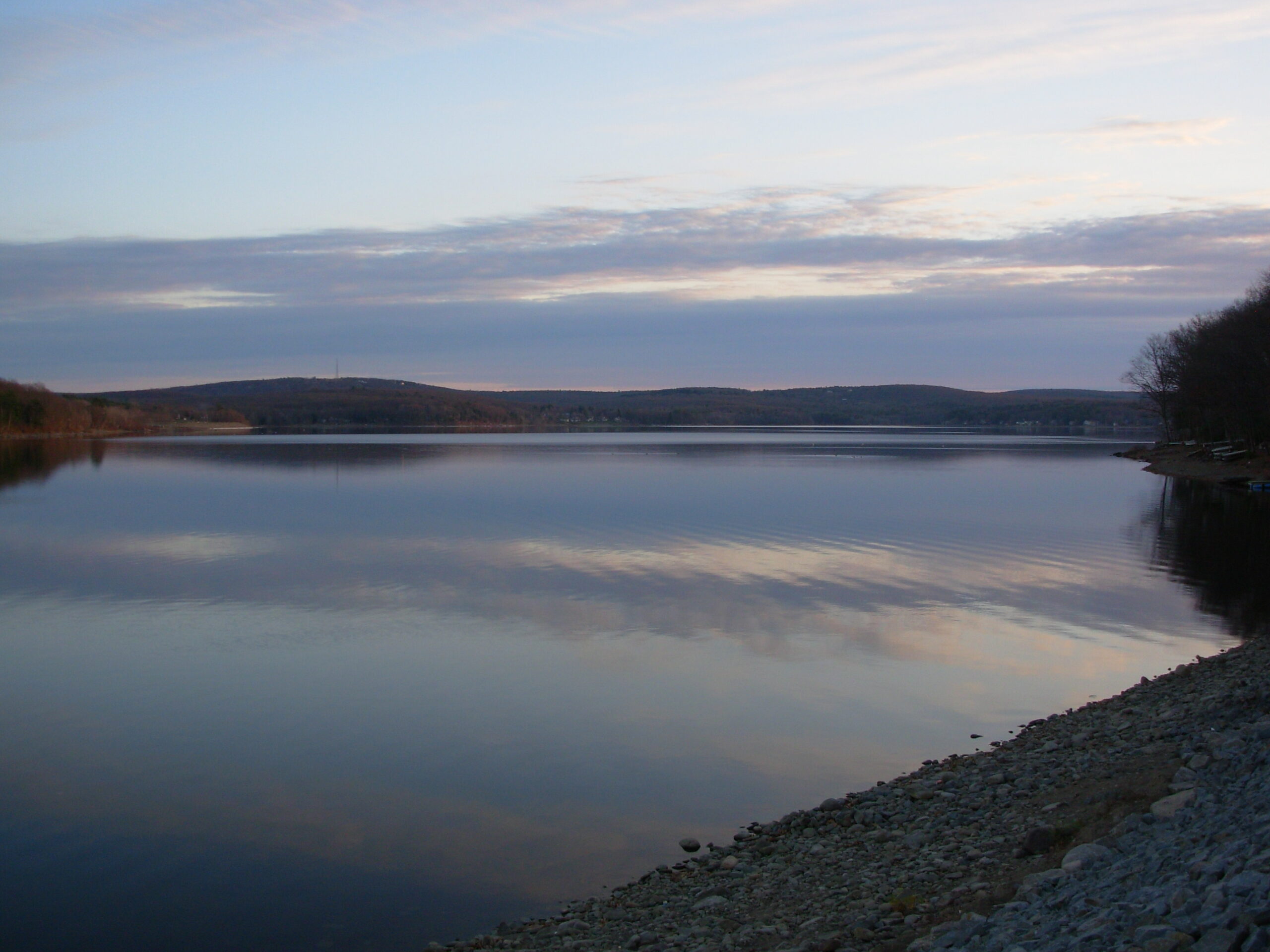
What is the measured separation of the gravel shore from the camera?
4000 millimetres

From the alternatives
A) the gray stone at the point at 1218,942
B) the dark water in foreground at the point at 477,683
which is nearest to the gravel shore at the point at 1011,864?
the gray stone at the point at 1218,942

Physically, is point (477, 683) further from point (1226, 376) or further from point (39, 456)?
point (39, 456)

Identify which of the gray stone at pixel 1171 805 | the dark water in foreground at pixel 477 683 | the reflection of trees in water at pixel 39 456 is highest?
the reflection of trees in water at pixel 39 456

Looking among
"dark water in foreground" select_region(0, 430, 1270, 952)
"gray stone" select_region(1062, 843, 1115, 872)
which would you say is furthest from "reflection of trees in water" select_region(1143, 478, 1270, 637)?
"gray stone" select_region(1062, 843, 1115, 872)

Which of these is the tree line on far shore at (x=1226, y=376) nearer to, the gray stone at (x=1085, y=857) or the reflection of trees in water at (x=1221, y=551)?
the reflection of trees in water at (x=1221, y=551)

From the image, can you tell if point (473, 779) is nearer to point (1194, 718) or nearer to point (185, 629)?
point (1194, 718)

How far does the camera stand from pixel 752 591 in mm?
15039

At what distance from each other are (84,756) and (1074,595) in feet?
42.1

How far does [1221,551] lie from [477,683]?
16.7 meters

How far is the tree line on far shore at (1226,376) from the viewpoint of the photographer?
39219mm

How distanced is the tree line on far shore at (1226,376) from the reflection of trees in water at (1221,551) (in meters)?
7.15

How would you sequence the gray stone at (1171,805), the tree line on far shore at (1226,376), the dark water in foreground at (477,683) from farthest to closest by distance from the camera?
the tree line on far shore at (1226,376) < the dark water in foreground at (477,683) < the gray stone at (1171,805)

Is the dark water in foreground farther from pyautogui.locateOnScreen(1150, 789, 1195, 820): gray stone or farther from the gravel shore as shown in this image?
pyautogui.locateOnScreen(1150, 789, 1195, 820): gray stone

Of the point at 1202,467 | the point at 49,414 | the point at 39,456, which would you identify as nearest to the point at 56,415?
the point at 49,414
